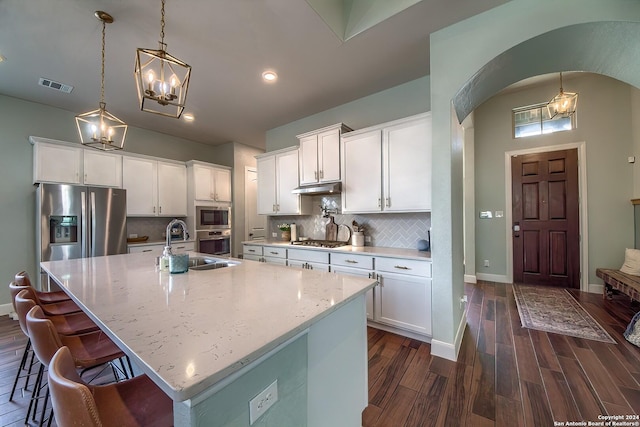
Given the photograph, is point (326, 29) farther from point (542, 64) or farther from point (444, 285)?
point (444, 285)

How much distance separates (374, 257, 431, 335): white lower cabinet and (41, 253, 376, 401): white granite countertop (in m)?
1.21

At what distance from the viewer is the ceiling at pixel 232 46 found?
2.00 meters

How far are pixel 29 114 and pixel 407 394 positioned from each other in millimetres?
5834

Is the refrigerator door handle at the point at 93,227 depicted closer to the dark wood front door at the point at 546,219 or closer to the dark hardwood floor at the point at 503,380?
the dark hardwood floor at the point at 503,380

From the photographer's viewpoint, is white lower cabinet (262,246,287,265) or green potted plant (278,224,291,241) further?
green potted plant (278,224,291,241)

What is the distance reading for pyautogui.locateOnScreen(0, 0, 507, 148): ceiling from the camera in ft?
6.57

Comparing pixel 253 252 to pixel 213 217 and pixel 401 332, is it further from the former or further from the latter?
pixel 401 332

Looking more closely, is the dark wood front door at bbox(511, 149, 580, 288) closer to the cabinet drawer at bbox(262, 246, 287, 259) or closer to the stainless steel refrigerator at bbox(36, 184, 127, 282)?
the cabinet drawer at bbox(262, 246, 287, 259)

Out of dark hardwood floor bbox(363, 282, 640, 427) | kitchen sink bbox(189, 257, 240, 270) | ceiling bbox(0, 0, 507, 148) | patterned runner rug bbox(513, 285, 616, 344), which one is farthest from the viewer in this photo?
patterned runner rug bbox(513, 285, 616, 344)

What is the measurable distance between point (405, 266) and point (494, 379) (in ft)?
3.60

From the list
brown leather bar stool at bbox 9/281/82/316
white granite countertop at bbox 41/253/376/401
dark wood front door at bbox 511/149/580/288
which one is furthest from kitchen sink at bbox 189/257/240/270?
dark wood front door at bbox 511/149/580/288

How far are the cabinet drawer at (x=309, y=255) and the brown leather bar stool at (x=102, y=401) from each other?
7.50 feet

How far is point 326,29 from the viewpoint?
2211mm

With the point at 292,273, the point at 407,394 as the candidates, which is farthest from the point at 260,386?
the point at 407,394
